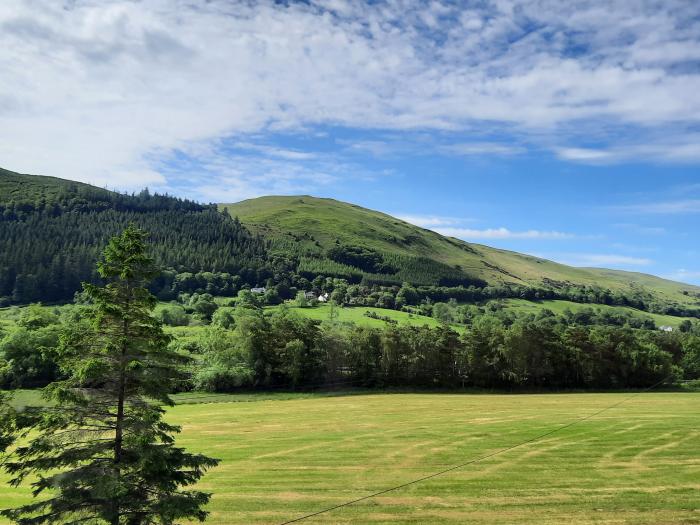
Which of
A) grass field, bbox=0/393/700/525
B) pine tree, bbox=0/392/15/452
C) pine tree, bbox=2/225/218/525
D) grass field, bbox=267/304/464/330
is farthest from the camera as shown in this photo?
grass field, bbox=267/304/464/330

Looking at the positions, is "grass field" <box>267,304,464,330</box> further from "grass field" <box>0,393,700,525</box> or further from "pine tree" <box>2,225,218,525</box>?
"pine tree" <box>2,225,218,525</box>

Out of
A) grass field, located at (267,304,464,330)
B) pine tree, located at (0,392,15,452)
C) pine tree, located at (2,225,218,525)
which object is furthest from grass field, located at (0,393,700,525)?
grass field, located at (267,304,464,330)

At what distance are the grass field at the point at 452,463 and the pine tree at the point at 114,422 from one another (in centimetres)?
862

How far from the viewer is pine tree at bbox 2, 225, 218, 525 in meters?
14.4

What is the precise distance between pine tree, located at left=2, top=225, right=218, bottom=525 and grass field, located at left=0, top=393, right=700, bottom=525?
862 centimetres

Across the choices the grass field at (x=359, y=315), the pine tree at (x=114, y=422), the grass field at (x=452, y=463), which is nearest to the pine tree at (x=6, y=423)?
the pine tree at (x=114, y=422)

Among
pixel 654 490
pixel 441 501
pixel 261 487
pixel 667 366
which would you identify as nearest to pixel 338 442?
pixel 261 487

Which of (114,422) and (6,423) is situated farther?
(114,422)

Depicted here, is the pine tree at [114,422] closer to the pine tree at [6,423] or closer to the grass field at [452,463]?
the pine tree at [6,423]

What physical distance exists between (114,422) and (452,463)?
78.2 ft

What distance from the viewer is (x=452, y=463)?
3278cm

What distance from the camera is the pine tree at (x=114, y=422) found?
14.4 m

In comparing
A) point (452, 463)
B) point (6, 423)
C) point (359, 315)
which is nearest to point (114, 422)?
point (6, 423)

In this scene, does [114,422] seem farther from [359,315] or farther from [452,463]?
[359,315]
